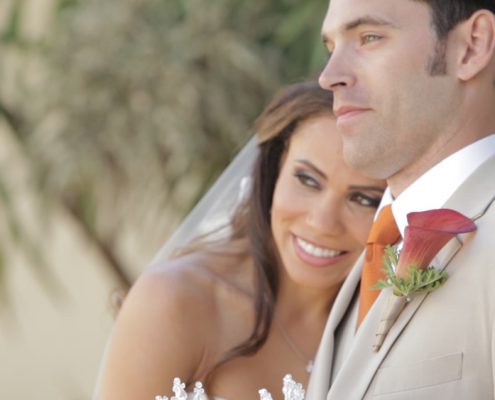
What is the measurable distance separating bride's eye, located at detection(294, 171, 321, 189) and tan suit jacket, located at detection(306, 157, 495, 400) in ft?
3.74

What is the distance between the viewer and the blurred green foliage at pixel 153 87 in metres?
5.79

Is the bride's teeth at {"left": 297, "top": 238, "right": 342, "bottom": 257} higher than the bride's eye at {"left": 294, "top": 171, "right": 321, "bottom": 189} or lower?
lower

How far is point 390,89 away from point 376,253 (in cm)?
39

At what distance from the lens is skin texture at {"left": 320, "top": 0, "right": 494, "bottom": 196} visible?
2805 mm

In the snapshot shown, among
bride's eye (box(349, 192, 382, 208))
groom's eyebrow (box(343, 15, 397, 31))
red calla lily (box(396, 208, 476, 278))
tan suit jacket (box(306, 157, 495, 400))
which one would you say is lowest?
tan suit jacket (box(306, 157, 495, 400))

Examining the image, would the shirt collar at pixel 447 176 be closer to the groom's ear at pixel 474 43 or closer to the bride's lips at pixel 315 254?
the groom's ear at pixel 474 43

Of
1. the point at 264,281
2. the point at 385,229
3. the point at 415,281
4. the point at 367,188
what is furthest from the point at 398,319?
the point at 264,281

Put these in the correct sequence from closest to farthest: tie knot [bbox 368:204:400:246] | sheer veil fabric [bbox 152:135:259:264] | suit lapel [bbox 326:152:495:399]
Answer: suit lapel [bbox 326:152:495:399] → tie knot [bbox 368:204:400:246] → sheer veil fabric [bbox 152:135:259:264]

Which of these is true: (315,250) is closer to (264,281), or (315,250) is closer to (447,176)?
(264,281)

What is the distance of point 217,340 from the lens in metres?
3.90

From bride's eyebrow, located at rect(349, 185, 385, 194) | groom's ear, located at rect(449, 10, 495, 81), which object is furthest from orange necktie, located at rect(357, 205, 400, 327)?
bride's eyebrow, located at rect(349, 185, 385, 194)

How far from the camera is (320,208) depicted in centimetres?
385

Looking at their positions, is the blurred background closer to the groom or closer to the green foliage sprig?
the groom

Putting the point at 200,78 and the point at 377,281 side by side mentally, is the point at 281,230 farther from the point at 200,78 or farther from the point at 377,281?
the point at 200,78
